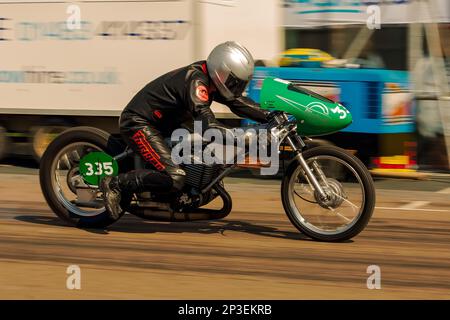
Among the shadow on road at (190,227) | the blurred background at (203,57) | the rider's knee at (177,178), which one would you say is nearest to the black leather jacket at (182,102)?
the rider's knee at (177,178)

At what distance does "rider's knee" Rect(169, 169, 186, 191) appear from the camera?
755 cm

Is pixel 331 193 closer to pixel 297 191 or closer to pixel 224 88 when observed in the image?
pixel 297 191

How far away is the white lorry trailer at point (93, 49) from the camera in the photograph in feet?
42.3

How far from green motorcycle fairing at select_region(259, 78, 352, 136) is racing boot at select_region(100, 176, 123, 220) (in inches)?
57.8

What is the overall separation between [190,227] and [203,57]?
16.3 feet

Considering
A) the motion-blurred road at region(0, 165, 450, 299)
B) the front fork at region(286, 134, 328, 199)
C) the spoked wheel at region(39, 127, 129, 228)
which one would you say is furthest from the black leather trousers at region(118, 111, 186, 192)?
the front fork at region(286, 134, 328, 199)

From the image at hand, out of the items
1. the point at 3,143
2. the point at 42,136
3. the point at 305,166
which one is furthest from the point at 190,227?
the point at 3,143

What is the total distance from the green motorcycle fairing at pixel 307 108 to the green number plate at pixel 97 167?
1476mm

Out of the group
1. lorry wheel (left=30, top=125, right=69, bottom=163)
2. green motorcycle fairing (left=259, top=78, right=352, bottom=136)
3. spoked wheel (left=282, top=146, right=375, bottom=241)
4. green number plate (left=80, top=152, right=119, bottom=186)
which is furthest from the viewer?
→ lorry wheel (left=30, top=125, right=69, bottom=163)

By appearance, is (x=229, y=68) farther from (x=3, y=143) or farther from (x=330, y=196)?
(x=3, y=143)

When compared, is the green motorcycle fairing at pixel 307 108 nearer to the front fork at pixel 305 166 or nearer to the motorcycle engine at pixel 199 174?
the front fork at pixel 305 166

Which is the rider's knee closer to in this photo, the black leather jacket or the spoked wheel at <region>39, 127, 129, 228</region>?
the black leather jacket
